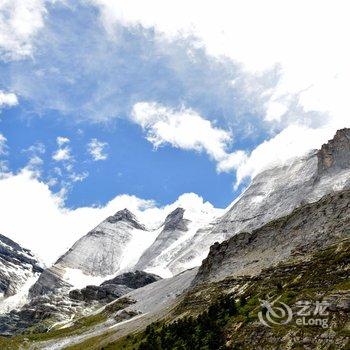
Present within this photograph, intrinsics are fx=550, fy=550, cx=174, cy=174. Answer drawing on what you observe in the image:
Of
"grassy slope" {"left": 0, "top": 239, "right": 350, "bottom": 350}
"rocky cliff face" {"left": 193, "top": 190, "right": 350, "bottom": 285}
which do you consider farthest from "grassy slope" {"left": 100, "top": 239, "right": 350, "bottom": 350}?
"rocky cliff face" {"left": 193, "top": 190, "right": 350, "bottom": 285}

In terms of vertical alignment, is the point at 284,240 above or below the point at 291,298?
above

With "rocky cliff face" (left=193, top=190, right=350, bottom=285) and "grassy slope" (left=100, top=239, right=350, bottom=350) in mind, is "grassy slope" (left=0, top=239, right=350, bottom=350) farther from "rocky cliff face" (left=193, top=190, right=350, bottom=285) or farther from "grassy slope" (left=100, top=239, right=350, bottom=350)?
"rocky cliff face" (left=193, top=190, right=350, bottom=285)

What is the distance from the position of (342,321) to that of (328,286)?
9.27 meters

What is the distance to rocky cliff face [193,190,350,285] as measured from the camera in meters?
90.4

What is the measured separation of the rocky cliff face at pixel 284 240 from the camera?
90.4 meters

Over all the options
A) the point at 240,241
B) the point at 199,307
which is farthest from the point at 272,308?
the point at 240,241

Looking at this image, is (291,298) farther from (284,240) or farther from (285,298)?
(284,240)

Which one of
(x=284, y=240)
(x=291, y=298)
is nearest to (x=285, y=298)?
(x=291, y=298)

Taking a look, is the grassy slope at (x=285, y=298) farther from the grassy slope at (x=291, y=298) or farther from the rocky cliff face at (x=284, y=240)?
the rocky cliff face at (x=284, y=240)

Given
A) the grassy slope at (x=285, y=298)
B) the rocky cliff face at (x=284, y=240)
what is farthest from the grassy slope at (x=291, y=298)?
the rocky cliff face at (x=284, y=240)

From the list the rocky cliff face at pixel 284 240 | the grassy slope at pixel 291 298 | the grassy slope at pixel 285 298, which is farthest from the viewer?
the rocky cliff face at pixel 284 240

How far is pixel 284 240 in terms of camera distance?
359 feet

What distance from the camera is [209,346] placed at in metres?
57.2

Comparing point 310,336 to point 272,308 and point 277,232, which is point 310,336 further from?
point 277,232
